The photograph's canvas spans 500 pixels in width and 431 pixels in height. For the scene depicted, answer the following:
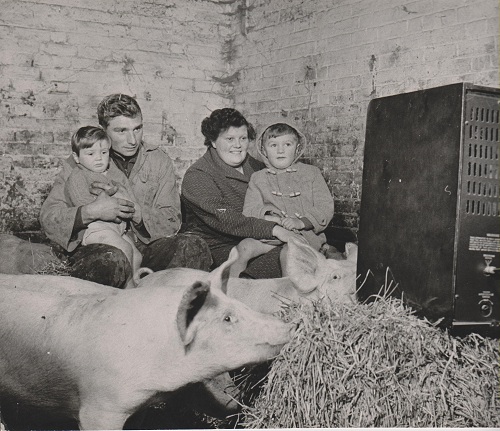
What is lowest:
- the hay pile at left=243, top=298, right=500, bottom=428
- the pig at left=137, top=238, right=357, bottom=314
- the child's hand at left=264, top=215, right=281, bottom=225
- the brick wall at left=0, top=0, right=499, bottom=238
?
the hay pile at left=243, top=298, right=500, bottom=428

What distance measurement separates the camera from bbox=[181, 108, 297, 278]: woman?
5895 millimetres

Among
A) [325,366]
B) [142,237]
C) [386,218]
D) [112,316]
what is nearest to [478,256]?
[386,218]

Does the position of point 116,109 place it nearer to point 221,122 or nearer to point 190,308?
point 221,122

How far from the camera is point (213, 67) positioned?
7984 millimetres

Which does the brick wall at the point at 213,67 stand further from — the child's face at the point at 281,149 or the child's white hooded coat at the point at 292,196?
the child's face at the point at 281,149

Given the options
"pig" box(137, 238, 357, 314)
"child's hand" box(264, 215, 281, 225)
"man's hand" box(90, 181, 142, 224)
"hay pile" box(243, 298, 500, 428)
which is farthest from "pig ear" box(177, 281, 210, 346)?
"child's hand" box(264, 215, 281, 225)

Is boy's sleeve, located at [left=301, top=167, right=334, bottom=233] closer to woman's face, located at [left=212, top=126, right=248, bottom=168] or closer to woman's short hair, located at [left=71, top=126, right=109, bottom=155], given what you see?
woman's face, located at [left=212, top=126, right=248, bottom=168]

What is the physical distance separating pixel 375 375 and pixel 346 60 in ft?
12.0

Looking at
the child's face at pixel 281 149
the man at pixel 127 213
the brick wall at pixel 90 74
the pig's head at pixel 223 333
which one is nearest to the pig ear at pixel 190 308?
the pig's head at pixel 223 333

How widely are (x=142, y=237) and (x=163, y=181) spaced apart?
0.55 m

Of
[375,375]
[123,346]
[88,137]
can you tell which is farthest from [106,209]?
[375,375]

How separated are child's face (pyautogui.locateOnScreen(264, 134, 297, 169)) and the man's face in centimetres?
107

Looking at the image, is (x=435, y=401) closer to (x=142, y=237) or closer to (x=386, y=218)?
(x=386, y=218)

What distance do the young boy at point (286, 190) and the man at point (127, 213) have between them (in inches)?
26.1
